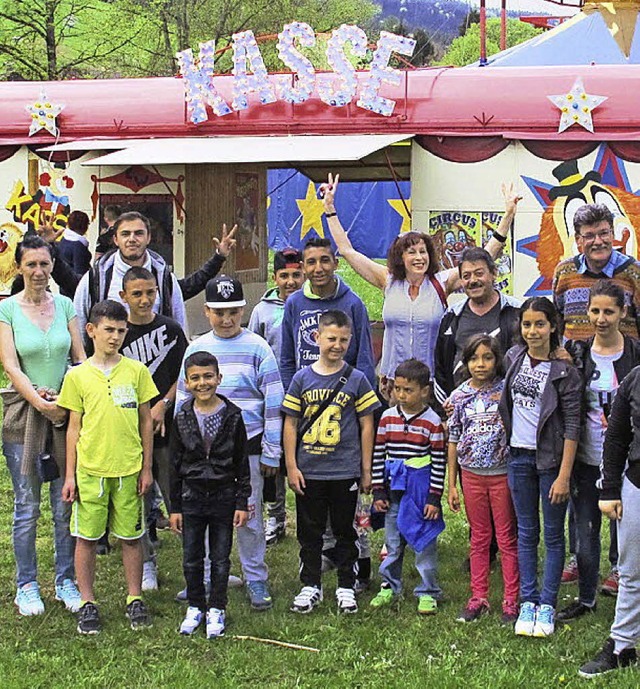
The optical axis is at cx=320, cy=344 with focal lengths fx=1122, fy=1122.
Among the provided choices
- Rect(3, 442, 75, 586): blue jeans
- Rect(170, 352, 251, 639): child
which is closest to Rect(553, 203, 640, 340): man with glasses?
Rect(170, 352, 251, 639): child

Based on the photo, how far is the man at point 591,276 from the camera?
5551 mm

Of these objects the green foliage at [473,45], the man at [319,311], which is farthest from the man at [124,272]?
the green foliage at [473,45]

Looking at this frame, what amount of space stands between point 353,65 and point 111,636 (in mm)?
7762

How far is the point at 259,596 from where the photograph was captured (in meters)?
5.59

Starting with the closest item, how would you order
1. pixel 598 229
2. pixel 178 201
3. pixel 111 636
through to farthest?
pixel 111 636 < pixel 598 229 < pixel 178 201

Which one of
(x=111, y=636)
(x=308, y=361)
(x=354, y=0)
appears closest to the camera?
(x=111, y=636)

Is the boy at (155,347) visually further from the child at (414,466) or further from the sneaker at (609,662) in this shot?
the sneaker at (609,662)

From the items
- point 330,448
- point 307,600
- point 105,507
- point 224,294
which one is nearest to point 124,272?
point 224,294

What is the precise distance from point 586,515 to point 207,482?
178cm

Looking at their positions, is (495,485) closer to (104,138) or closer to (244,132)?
(244,132)

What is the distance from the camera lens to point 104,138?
479 inches

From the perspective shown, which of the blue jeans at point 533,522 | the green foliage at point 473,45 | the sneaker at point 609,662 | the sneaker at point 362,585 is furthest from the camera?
the green foliage at point 473,45

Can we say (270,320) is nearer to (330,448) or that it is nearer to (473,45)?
(330,448)

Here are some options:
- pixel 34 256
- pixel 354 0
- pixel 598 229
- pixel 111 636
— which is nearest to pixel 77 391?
pixel 34 256
